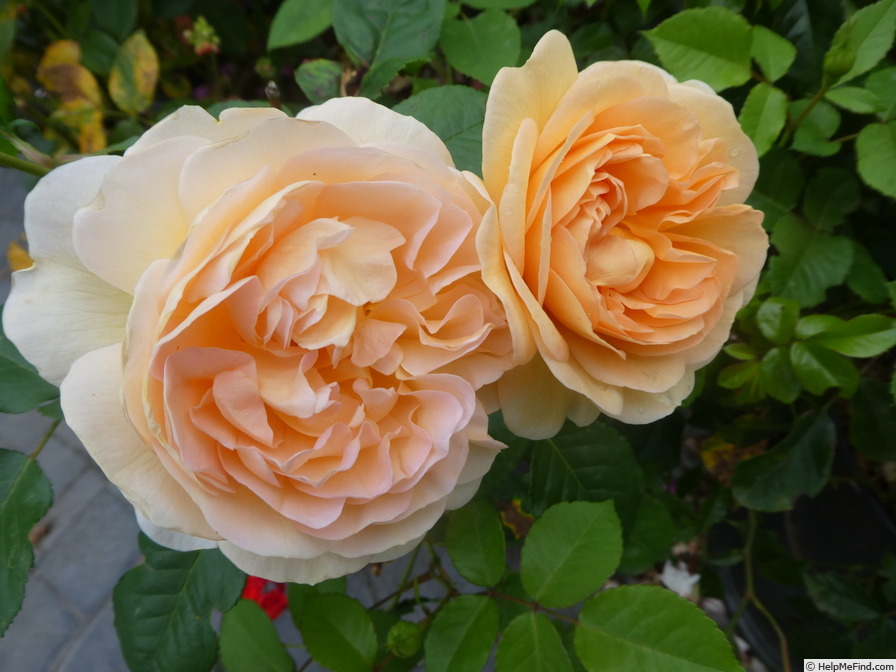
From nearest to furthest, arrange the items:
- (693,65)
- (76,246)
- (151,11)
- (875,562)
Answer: (76,246) → (693,65) → (875,562) → (151,11)

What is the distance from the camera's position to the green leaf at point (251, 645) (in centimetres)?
60

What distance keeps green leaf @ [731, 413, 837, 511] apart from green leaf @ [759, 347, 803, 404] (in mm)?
186

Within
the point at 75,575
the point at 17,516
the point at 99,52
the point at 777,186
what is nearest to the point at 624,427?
the point at 777,186

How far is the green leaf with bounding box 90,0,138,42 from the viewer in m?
1.12

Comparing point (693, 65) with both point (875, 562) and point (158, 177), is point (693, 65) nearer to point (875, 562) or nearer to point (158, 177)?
point (158, 177)

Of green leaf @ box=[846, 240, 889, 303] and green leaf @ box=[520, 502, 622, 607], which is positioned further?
green leaf @ box=[846, 240, 889, 303]

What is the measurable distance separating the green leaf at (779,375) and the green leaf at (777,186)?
15cm

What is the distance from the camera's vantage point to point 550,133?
1.27 feet

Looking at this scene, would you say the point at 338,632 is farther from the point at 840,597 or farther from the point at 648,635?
the point at 840,597

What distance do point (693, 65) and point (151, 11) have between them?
1.17m

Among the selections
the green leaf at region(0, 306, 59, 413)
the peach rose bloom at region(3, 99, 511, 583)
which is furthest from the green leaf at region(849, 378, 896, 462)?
the green leaf at region(0, 306, 59, 413)

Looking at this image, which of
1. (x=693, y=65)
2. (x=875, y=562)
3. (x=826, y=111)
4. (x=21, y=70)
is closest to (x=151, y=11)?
(x=21, y=70)

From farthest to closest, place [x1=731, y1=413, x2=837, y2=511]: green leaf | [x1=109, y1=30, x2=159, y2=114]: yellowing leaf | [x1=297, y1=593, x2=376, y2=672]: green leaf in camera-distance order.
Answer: [x1=109, y1=30, x2=159, y2=114]: yellowing leaf < [x1=731, y1=413, x2=837, y2=511]: green leaf < [x1=297, y1=593, x2=376, y2=672]: green leaf

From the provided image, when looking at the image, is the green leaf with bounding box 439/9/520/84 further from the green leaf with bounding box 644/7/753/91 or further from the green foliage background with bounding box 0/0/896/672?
the green leaf with bounding box 644/7/753/91
